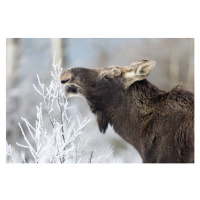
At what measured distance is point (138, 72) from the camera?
3.60 m

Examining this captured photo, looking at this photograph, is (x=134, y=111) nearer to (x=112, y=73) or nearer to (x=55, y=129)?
(x=112, y=73)

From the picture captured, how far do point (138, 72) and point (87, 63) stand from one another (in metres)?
0.75

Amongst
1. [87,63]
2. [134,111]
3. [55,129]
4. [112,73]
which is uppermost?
[87,63]

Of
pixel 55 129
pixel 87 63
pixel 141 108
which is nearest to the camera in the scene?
pixel 141 108

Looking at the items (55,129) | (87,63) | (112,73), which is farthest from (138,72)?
(55,129)

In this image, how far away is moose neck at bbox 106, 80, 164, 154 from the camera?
3547mm

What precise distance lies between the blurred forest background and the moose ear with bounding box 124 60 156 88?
0.94 ft

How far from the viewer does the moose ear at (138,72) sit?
3.59m

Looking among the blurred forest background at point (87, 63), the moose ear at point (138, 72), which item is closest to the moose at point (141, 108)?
the moose ear at point (138, 72)

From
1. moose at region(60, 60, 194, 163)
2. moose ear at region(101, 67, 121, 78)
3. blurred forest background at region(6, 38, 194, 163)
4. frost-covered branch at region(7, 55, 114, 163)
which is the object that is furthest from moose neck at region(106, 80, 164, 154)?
frost-covered branch at region(7, 55, 114, 163)

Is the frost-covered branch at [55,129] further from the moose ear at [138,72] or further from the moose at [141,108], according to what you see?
the moose ear at [138,72]

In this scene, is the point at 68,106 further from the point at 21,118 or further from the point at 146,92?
the point at 146,92

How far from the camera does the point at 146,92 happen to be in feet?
11.8
